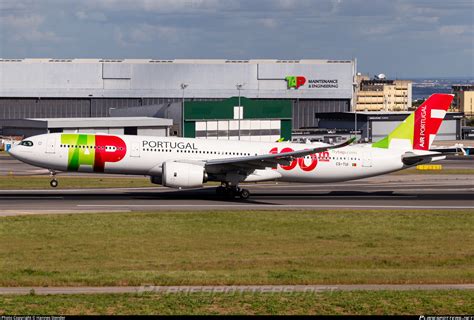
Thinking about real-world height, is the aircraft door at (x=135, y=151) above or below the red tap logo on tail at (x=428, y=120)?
below

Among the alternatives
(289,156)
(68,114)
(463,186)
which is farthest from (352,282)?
(68,114)

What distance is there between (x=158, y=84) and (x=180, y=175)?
5471 inches

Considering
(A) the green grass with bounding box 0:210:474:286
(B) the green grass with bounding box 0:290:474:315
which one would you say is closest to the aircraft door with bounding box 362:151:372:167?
(A) the green grass with bounding box 0:210:474:286

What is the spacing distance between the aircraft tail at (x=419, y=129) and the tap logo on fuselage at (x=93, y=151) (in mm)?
18746

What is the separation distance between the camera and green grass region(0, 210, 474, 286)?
3250 cm

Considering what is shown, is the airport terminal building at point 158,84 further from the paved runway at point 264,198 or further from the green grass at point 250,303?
the green grass at point 250,303

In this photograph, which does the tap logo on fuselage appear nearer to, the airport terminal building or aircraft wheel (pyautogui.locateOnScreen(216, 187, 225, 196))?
aircraft wheel (pyautogui.locateOnScreen(216, 187, 225, 196))

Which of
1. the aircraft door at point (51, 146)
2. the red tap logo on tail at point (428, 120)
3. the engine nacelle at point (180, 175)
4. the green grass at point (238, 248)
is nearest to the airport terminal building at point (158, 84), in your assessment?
the red tap logo on tail at point (428, 120)

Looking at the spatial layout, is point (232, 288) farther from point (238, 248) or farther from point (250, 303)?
point (238, 248)

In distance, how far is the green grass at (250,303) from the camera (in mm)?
25422

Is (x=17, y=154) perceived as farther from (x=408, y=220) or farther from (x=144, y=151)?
(x=408, y=220)

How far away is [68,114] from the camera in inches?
7441

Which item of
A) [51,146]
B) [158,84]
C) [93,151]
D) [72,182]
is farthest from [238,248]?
[158,84]

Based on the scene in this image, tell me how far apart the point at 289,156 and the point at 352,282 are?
26.7m
